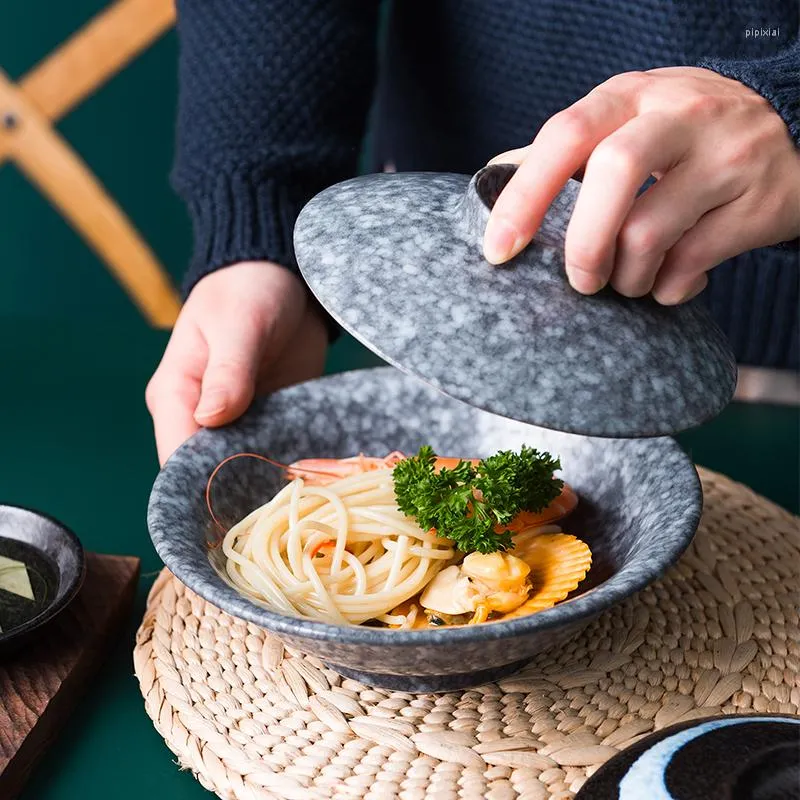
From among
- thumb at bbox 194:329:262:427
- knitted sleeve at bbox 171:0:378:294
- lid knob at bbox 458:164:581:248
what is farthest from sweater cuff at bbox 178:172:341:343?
lid knob at bbox 458:164:581:248

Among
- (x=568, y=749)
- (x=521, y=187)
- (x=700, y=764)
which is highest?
(x=521, y=187)

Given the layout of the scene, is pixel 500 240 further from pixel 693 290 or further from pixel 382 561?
pixel 382 561

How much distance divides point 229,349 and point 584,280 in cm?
53

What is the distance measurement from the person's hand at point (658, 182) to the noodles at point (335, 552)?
1.11 feet

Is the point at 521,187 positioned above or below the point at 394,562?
above

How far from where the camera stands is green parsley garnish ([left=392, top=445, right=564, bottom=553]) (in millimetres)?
1031

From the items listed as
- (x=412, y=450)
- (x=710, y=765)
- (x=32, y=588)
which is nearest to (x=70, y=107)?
(x=412, y=450)

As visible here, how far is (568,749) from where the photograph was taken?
0.93m

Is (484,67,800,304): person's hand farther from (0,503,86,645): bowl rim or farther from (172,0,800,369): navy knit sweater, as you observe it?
(0,503,86,645): bowl rim

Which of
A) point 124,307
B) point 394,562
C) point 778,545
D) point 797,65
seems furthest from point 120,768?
point 124,307

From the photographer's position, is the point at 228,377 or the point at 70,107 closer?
the point at 228,377

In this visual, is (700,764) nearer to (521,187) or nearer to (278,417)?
(521,187)

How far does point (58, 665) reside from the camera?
1027 millimetres

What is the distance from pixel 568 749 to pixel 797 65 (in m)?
0.70
